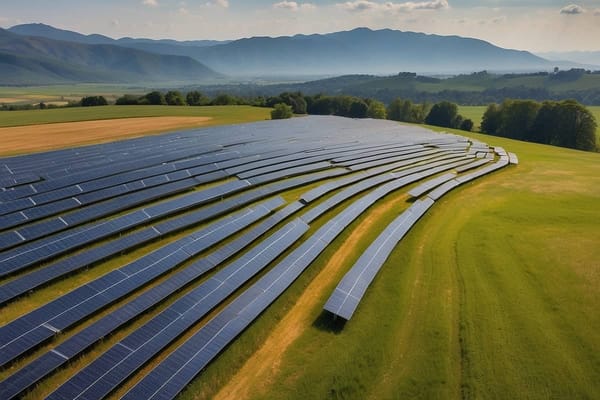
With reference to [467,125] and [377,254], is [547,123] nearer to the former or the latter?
[467,125]

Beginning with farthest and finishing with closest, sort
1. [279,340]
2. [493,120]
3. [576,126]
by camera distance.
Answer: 1. [493,120]
2. [576,126]
3. [279,340]

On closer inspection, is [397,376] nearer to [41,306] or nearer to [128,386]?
[128,386]

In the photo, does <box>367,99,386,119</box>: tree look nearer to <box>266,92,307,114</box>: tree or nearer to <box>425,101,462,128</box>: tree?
<box>425,101,462,128</box>: tree

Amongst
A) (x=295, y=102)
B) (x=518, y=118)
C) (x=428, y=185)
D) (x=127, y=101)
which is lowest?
(x=428, y=185)

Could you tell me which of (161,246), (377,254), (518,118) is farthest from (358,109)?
(161,246)

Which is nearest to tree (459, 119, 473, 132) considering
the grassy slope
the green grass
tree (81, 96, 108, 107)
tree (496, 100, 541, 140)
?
tree (496, 100, 541, 140)

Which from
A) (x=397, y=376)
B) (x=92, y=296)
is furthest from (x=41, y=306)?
(x=397, y=376)

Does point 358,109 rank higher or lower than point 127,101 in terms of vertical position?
lower
